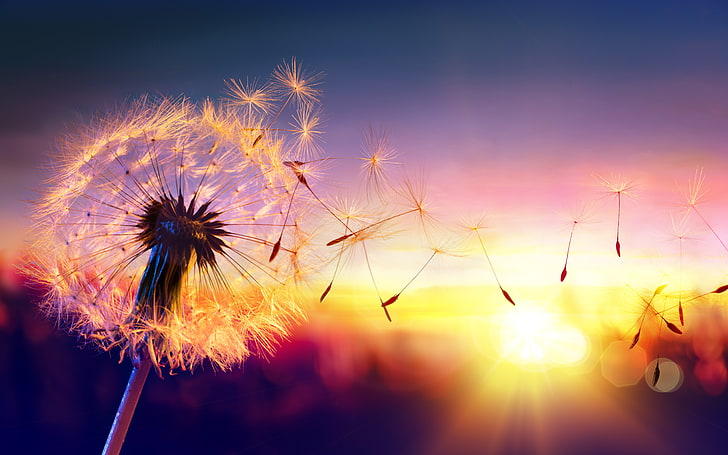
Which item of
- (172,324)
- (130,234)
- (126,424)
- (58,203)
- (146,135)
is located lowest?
(126,424)

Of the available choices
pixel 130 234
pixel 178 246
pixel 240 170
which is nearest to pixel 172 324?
pixel 178 246

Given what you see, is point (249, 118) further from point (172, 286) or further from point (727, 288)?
point (727, 288)

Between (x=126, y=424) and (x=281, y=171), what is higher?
(x=281, y=171)

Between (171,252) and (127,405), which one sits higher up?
(171,252)

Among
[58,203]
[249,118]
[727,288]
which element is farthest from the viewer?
[58,203]

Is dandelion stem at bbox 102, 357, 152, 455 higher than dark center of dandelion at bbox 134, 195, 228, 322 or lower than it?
lower
